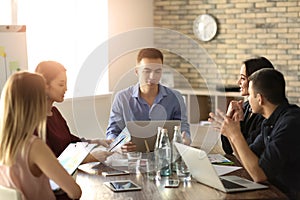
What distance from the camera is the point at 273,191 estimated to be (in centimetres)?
238

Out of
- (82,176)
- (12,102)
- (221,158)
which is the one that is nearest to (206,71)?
(221,158)

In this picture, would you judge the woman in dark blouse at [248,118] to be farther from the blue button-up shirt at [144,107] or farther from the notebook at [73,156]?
the notebook at [73,156]

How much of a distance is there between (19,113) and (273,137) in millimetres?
1238

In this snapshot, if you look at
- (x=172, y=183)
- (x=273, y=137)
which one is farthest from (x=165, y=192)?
(x=273, y=137)

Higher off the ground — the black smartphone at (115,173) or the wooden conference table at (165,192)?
the wooden conference table at (165,192)

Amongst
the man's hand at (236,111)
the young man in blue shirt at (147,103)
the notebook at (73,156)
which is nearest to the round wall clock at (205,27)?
the young man in blue shirt at (147,103)

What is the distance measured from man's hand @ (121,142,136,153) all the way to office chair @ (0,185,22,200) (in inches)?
A: 42.9

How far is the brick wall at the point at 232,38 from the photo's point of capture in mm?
5922

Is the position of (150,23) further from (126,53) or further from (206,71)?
(206,71)

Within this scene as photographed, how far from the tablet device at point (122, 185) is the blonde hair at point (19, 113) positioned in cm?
56

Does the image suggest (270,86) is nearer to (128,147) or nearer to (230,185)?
(230,185)

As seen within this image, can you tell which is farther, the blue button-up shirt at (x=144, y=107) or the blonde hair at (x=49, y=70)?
the blue button-up shirt at (x=144, y=107)

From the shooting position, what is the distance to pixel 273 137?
2.57m

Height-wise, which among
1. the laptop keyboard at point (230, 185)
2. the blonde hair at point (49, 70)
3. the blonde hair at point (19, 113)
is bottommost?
the laptop keyboard at point (230, 185)
